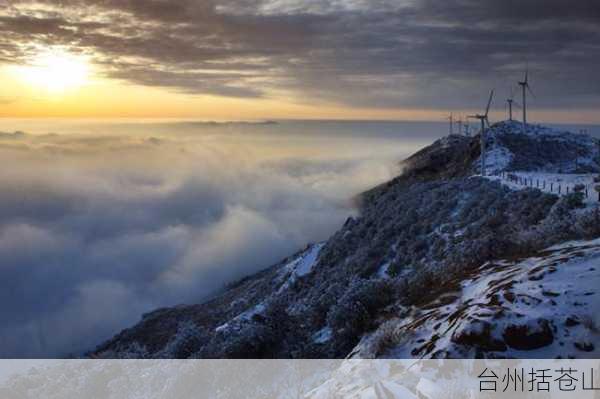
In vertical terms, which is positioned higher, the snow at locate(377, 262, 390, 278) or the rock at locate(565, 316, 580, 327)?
the rock at locate(565, 316, 580, 327)

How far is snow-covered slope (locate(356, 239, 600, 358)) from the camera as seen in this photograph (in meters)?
9.62

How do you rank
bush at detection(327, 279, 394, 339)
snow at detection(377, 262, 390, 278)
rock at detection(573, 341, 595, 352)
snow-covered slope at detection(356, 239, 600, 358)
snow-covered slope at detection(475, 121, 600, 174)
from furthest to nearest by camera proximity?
snow-covered slope at detection(475, 121, 600, 174) < snow at detection(377, 262, 390, 278) < bush at detection(327, 279, 394, 339) < snow-covered slope at detection(356, 239, 600, 358) < rock at detection(573, 341, 595, 352)

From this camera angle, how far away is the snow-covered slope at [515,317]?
962cm

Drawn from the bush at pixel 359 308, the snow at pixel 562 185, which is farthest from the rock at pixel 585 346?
the snow at pixel 562 185

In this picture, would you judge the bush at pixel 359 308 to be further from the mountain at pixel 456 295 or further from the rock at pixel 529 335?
the rock at pixel 529 335

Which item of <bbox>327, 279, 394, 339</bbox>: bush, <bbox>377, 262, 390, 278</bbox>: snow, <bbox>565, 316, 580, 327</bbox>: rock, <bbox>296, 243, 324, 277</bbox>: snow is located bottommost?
<bbox>296, 243, 324, 277</bbox>: snow

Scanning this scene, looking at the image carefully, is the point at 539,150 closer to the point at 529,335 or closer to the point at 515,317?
the point at 515,317

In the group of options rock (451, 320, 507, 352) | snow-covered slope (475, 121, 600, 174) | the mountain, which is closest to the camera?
rock (451, 320, 507, 352)

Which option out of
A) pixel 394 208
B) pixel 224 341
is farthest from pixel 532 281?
pixel 394 208

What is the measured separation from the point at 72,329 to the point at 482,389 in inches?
7033

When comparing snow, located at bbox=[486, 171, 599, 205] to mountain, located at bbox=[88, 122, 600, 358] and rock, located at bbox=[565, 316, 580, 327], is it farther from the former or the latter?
rock, located at bbox=[565, 316, 580, 327]

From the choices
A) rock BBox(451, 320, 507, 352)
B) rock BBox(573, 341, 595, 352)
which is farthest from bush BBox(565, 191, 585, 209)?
rock BBox(451, 320, 507, 352)

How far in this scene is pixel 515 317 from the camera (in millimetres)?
10164

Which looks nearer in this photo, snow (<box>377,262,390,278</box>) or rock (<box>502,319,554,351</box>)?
rock (<box>502,319,554,351</box>)
